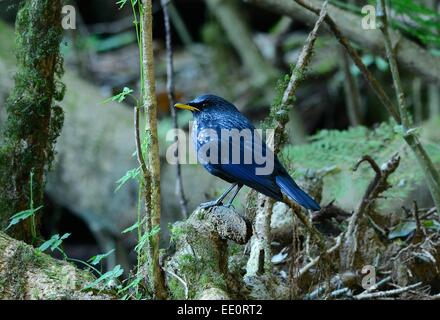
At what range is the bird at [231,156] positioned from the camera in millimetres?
3381

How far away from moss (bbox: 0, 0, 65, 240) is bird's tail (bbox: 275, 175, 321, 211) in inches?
45.9

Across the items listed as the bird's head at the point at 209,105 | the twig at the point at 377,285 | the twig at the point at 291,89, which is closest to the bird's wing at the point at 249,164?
the twig at the point at 291,89

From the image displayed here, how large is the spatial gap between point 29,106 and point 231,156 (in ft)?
3.26

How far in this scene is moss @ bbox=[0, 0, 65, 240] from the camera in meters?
3.54

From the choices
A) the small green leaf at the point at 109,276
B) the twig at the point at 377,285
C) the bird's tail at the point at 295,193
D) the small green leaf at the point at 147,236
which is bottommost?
the twig at the point at 377,285

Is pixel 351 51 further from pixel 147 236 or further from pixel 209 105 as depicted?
pixel 147 236

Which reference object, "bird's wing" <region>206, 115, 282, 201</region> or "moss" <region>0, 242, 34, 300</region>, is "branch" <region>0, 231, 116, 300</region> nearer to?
"moss" <region>0, 242, 34, 300</region>

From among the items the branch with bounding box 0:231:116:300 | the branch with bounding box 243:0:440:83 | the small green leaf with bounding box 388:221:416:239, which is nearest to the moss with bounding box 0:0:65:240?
the branch with bounding box 0:231:116:300

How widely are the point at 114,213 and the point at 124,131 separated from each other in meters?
0.75

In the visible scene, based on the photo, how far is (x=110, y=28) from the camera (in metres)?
10.3

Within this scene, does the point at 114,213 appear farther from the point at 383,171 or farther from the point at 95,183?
the point at 383,171

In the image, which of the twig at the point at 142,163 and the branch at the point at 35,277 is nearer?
the twig at the point at 142,163

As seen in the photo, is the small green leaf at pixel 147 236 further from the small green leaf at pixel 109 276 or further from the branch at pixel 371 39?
the branch at pixel 371 39
